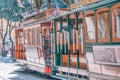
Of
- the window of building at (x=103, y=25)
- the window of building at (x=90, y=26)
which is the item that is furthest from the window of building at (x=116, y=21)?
the window of building at (x=90, y=26)

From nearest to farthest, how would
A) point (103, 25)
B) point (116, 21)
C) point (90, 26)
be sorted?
1. point (116, 21)
2. point (103, 25)
3. point (90, 26)

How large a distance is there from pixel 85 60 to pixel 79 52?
70cm

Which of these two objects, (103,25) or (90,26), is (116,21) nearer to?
(103,25)

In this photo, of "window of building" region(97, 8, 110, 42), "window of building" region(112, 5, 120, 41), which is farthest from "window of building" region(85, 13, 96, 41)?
"window of building" region(112, 5, 120, 41)

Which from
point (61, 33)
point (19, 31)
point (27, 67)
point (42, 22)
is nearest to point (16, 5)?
point (19, 31)

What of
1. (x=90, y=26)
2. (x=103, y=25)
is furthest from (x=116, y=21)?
(x=90, y=26)

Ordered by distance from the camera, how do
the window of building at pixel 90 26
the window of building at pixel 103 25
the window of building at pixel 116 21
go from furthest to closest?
the window of building at pixel 90 26 → the window of building at pixel 103 25 → the window of building at pixel 116 21

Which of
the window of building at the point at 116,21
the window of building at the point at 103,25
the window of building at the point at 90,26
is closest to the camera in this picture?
the window of building at the point at 116,21

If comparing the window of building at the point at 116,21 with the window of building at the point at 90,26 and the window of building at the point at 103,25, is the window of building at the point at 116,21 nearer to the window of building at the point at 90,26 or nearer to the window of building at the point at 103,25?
the window of building at the point at 103,25

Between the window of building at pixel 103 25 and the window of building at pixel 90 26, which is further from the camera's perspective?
the window of building at pixel 90 26

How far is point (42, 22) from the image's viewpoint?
16.3 m

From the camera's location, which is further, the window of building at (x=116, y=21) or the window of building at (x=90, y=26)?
the window of building at (x=90, y=26)

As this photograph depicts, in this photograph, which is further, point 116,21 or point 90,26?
point 90,26

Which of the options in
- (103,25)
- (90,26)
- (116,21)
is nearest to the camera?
(116,21)
